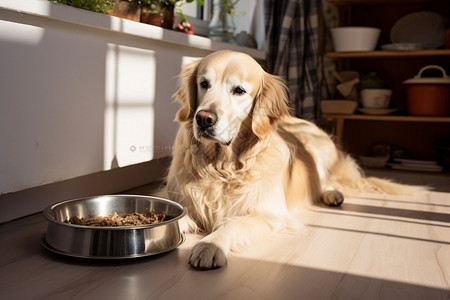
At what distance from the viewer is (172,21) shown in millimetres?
2662

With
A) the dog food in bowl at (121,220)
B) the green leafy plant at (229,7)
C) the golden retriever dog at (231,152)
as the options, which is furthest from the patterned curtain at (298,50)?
the dog food in bowl at (121,220)

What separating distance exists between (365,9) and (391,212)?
2.20 meters

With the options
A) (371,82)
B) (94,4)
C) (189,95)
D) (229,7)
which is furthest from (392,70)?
(94,4)

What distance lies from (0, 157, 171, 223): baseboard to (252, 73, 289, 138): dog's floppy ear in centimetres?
92

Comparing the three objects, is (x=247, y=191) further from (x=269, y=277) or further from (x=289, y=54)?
(x=289, y=54)

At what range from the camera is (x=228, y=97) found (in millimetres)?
1710

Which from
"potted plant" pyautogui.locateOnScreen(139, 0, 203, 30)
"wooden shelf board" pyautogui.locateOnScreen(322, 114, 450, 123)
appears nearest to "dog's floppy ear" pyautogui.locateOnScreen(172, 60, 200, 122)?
"potted plant" pyautogui.locateOnScreen(139, 0, 203, 30)

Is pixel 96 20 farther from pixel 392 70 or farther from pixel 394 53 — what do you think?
pixel 392 70

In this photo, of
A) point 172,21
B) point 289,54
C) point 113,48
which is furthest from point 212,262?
point 289,54

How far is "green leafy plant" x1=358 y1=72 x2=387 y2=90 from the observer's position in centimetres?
359

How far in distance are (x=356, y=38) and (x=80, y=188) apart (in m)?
2.29

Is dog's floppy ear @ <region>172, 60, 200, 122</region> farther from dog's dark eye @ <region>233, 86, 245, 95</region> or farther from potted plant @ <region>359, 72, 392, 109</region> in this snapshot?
potted plant @ <region>359, 72, 392, 109</region>

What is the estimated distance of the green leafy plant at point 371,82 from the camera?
359 cm

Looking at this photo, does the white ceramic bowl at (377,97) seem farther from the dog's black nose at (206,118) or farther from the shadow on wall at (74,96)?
the dog's black nose at (206,118)
